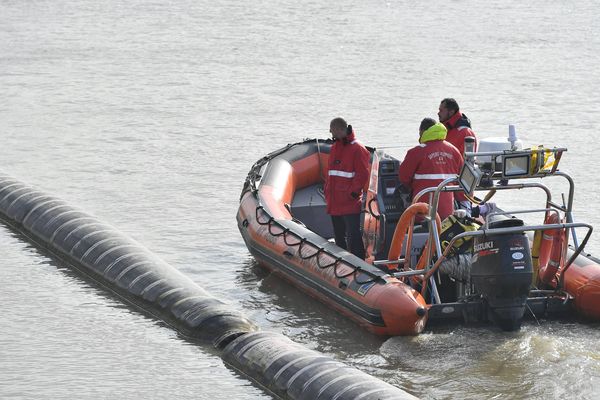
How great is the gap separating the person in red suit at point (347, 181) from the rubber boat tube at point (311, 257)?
0.20m

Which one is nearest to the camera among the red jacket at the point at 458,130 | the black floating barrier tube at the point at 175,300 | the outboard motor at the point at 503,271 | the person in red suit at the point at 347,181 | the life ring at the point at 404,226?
the black floating barrier tube at the point at 175,300

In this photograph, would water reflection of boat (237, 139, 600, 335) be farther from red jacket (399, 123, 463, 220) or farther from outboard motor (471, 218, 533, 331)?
red jacket (399, 123, 463, 220)

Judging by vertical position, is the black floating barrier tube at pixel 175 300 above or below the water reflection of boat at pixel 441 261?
below

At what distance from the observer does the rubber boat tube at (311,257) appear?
7.34 m

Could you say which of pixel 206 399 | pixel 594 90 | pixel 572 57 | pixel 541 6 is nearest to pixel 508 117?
pixel 594 90

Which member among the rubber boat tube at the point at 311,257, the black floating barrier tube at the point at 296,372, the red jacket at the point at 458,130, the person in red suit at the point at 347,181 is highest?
the red jacket at the point at 458,130

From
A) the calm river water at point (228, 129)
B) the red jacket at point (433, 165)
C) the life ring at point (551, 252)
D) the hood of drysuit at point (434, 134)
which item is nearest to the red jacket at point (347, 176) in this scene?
the red jacket at point (433, 165)

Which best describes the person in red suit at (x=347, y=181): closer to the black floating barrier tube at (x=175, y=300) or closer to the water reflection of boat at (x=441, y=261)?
the water reflection of boat at (x=441, y=261)

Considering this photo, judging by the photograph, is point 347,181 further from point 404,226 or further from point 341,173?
point 404,226

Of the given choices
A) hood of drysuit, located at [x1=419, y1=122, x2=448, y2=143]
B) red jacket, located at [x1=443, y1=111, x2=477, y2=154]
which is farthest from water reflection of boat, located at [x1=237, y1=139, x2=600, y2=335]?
red jacket, located at [x1=443, y1=111, x2=477, y2=154]

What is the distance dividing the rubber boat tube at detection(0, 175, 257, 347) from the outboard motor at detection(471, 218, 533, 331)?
1551mm

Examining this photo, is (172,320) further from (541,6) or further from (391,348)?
(541,6)

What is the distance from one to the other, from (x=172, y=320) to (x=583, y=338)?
104 inches

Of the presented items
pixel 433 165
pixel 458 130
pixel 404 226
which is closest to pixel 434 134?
pixel 433 165
